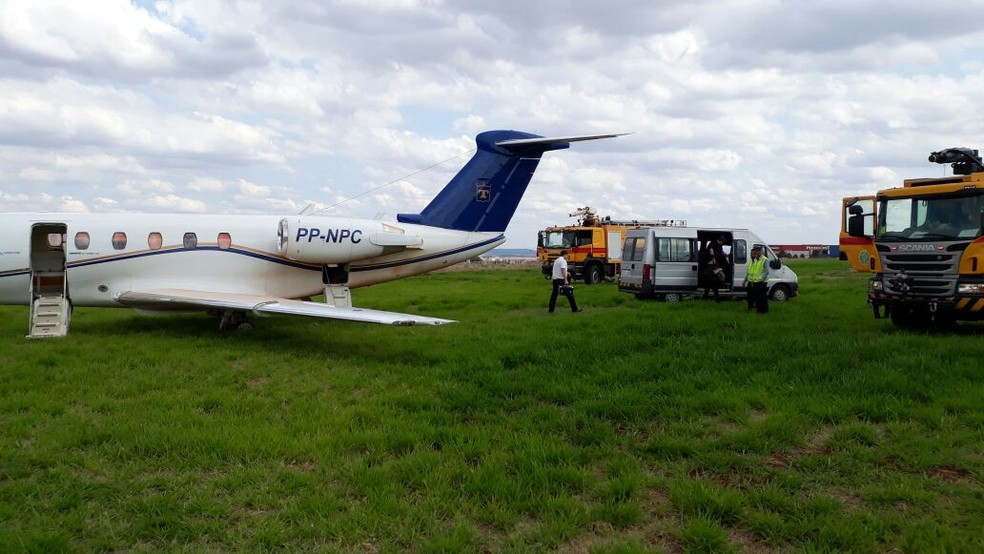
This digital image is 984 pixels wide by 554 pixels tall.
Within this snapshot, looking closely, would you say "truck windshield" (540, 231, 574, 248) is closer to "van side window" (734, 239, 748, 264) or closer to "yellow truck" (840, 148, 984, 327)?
"van side window" (734, 239, 748, 264)

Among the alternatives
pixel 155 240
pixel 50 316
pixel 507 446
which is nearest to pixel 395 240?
pixel 155 240

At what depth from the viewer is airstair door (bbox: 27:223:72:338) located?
1264 centimetres

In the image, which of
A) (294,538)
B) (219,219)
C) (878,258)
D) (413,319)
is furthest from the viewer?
(219,219)

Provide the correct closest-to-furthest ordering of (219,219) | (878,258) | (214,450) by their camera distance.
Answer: (214,450)
(878,258)
(219,219)

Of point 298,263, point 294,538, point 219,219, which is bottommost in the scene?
point 294,538

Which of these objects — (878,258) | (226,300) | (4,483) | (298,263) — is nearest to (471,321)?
(298,263)

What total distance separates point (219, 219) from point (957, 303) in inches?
535

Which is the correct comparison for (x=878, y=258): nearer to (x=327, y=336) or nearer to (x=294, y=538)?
(x=327, y=336)

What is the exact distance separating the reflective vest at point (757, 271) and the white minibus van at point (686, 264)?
276 centimetres

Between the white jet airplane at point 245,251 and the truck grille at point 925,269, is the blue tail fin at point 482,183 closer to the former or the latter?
the white jet airplane at point 245,251

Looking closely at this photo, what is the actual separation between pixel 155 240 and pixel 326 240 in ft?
10.8

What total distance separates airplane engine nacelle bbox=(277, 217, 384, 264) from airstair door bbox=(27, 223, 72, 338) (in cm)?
403

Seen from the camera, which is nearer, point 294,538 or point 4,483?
point 294,538

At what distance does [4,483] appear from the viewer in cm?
548
